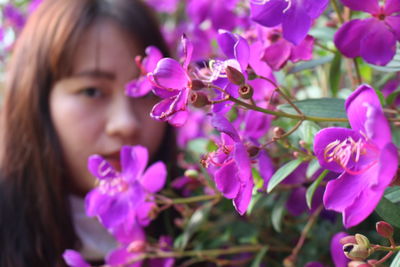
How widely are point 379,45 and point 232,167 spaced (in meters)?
0.17

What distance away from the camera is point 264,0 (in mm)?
414

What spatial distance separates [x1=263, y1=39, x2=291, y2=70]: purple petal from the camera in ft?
1.52

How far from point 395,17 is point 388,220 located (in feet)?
0.60

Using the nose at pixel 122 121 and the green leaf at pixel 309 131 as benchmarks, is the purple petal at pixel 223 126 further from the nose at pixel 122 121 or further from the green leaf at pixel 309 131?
the nose at pixel 122 121

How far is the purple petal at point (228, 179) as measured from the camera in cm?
39

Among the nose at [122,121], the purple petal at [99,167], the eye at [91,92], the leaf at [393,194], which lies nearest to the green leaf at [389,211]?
the leaf at [393,194]

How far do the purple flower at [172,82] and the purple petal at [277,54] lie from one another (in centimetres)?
12

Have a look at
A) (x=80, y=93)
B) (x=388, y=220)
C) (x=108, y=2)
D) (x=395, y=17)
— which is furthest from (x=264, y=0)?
(x=108, y=2)

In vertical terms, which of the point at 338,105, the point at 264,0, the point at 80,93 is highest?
the point at 264,0

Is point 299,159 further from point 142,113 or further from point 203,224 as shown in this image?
point 142,113

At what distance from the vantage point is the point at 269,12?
41 centimetres

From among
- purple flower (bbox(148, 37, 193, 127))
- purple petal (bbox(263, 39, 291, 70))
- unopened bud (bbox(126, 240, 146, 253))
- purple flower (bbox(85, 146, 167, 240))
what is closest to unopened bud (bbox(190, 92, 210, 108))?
purple flower (bbox(148, 37, 193, 127))

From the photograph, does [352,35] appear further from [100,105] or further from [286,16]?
[100,105]

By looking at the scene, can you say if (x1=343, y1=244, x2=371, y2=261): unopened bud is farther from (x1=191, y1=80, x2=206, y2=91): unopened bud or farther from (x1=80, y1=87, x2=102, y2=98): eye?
(x1=80, y1=87, x2=102, y2=98): eye
